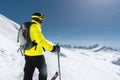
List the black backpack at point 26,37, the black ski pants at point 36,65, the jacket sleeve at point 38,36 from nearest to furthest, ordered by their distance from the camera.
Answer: the jacket sleeve at point 38,36 < the black backpack at point 26,37 < the black ski pants at point 36,65

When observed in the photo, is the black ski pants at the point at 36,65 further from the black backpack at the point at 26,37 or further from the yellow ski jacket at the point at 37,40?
the black backpack at the point at 26,37

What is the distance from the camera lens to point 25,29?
8.37 meters

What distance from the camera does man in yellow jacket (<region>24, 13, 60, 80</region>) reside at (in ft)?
26.7

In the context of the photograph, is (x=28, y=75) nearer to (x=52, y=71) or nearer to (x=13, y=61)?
(x=13, y=61)

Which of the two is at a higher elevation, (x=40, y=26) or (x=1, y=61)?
(x=40, y=26)

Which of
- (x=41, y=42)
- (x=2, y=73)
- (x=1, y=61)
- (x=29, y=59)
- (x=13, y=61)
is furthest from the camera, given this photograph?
(x=13, y=61)

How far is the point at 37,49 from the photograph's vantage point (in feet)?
27.8

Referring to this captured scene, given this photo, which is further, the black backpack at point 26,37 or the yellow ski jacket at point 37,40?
the black backpack at point 26,37

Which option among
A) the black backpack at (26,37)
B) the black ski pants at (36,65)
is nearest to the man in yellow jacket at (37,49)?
the black ski pants at (36,65)

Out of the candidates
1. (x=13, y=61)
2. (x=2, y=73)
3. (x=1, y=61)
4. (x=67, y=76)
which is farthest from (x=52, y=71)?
(x=2, y=73)

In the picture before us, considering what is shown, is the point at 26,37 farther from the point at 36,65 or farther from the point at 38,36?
the point at 36,65

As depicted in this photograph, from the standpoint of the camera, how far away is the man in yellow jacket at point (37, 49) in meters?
8.15

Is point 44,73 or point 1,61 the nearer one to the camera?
point 44,73

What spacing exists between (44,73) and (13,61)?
9.04m
